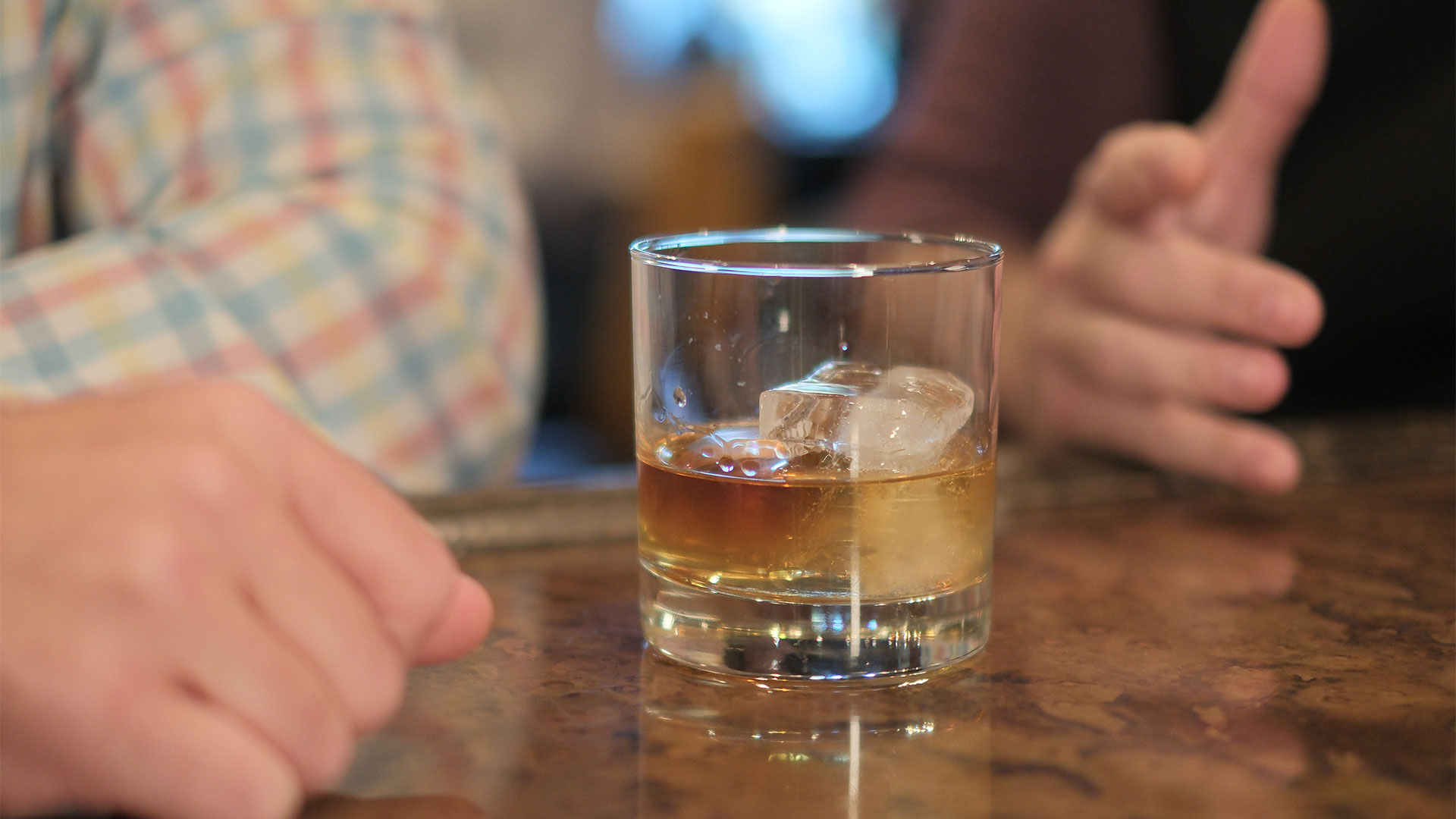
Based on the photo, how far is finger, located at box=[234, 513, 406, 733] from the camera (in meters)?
0.40

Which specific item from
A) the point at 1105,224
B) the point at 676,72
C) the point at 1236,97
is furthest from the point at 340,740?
the point at 676,72

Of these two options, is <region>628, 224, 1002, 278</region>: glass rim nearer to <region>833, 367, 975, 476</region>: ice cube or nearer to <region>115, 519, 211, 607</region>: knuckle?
<region>833, 367, 975, 476</region>: ice cube

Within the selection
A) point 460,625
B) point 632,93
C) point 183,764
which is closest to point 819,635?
point 460,625

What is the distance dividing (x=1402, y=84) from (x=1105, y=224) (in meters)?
0.67

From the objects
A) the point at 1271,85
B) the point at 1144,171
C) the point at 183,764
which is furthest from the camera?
the point at 1271,85

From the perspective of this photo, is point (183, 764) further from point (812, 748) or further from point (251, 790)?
point (812, 748)

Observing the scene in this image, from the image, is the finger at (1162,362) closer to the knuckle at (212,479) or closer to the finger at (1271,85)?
the finger at (1271,85)

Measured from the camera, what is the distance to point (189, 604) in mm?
381

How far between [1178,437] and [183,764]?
773mm

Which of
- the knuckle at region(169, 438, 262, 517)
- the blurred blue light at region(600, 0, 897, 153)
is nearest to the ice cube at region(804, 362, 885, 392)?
the knuckle at region(169, 438, 262, 517)

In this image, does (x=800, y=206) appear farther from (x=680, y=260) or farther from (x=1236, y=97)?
(x=680, y=260)

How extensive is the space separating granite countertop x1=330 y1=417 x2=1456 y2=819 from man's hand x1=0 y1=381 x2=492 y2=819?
48mm

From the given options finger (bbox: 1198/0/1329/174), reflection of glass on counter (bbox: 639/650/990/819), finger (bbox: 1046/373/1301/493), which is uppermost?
finger (bbox: 1198/0/1329/174)

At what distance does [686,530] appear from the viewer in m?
0.55
